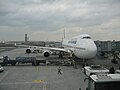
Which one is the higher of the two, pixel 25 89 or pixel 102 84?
pixel 102 84

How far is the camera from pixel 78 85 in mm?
23141

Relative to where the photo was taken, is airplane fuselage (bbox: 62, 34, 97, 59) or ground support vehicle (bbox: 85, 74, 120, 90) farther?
airplane fuselage (bbox: 62, 34, 97, 59)

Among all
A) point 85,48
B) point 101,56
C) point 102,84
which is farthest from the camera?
point 101,56

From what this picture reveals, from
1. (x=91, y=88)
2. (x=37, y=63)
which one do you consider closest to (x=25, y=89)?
(x=91, y=88)

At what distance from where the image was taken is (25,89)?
21.5 metres

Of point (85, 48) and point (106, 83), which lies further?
point (85, 48)

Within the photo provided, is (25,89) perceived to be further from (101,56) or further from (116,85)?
(101,56)

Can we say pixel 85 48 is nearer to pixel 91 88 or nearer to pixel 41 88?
pixel 41 88

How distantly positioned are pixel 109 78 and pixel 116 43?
37.1 metres

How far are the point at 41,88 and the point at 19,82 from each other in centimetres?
444

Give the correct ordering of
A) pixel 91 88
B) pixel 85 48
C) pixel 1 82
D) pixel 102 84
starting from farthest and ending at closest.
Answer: pixel 85 48, pixel 1 82, pixel 91 88, pixel 102 84

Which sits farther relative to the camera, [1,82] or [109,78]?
[1,82]

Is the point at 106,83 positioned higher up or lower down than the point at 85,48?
lower down

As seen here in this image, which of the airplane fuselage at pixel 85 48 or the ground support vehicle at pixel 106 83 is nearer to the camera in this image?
the ground support vehicle at pixel 106 83
